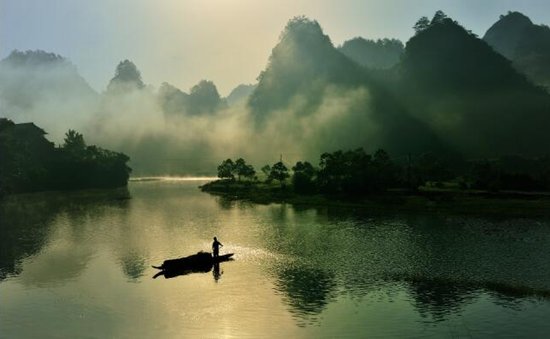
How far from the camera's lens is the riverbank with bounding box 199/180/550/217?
89.8 m

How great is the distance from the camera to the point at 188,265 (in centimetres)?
4850

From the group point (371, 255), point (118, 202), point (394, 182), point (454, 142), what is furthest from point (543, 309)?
point (454, 142)

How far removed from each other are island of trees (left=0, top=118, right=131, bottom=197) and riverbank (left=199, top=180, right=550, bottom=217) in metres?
75.0

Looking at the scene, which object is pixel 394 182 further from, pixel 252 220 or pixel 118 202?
pixel 118 202

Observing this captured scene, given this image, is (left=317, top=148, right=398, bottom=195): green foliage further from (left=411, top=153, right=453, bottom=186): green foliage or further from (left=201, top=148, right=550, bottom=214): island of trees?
(left=411, top=153, right=453, bottom=186): green foliage

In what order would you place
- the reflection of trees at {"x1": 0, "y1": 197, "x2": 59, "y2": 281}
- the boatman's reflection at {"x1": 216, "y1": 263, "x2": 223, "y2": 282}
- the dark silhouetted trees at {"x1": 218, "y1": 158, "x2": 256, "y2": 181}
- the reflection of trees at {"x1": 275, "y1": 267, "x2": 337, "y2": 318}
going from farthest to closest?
the dark silhouetted trees at {"x1": 218, "y1": 158, "x2": 256, "y2": 181} < the reflection of trees at {"x1": 0, "y1": 197, "x2": 59, "y2": 281} < the boatman's reflection at {"x1": 216, "y1": 263, "x2": 223, "y2": 282} < the reflection of trees at {"x1": 275, "y1": 267, "x2": 337, "y2": 318}

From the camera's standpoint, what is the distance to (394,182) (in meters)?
115

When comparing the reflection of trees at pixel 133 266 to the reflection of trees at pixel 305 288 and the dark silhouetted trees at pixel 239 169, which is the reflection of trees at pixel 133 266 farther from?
the dark silhouetted trees at pixel 239 169

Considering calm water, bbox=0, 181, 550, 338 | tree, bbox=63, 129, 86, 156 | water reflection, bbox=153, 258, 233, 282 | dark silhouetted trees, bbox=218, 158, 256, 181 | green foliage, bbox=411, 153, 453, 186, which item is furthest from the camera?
tree, bbox=63, 129, 86, 156

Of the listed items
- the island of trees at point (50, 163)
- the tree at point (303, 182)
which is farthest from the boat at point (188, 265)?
the island of trees at point (50, 163)

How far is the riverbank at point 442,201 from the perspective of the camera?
8975 centimetres

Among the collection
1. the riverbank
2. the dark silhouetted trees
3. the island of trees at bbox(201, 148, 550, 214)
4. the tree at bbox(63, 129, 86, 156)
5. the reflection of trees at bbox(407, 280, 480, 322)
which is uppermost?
the tree at bbox(63, 129, 86, 156)

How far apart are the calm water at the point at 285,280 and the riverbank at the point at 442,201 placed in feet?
38.5

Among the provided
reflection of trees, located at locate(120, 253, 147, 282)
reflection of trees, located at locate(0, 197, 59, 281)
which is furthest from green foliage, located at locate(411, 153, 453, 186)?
reflection of trees, located at locate(0, 197, 59, 281)
